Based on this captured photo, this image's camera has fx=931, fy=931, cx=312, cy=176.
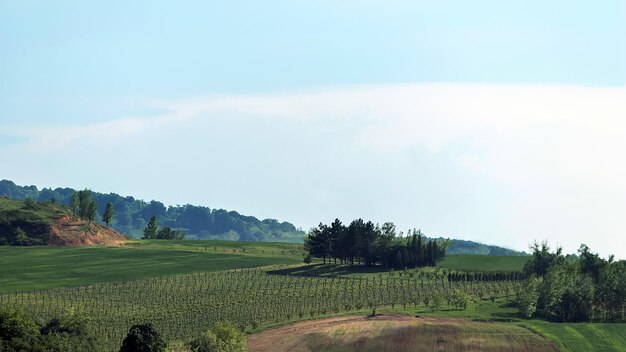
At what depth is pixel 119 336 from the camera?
137625 mm

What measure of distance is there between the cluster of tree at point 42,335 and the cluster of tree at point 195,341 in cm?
764

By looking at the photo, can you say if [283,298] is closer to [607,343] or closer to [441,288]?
[441,288]

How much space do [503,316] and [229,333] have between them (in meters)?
57.6

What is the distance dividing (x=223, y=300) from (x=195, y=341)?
60.1 metres

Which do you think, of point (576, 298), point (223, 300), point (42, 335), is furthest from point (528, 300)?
point (42, 335)

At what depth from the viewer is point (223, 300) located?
173 m

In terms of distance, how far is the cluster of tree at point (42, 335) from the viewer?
362 feet

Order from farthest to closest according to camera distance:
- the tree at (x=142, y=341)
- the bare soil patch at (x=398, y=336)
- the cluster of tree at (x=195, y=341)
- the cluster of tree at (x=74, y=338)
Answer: the bare soil patch at (x=398, y=336) → the cluster of tree at (x=74, y=338) → the cluster of tree at (x=195, y=341) → the tree at (x=142, y=341)

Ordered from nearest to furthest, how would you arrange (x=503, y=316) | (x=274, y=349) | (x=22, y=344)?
(x=22, y=344), (x=274, y=349), (x=503, y=316)

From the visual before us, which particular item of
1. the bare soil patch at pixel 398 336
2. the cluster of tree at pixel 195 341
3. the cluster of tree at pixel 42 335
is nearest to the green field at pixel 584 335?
the bare soil patch at pixel 398 336

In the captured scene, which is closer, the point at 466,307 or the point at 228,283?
the point at 466,307

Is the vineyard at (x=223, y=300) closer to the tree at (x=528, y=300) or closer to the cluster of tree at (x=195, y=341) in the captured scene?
the tree at (x=528, y=300)

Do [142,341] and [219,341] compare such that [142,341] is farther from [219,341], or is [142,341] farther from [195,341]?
[219,341]

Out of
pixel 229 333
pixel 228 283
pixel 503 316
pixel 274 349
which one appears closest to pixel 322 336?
pixel 274 349
